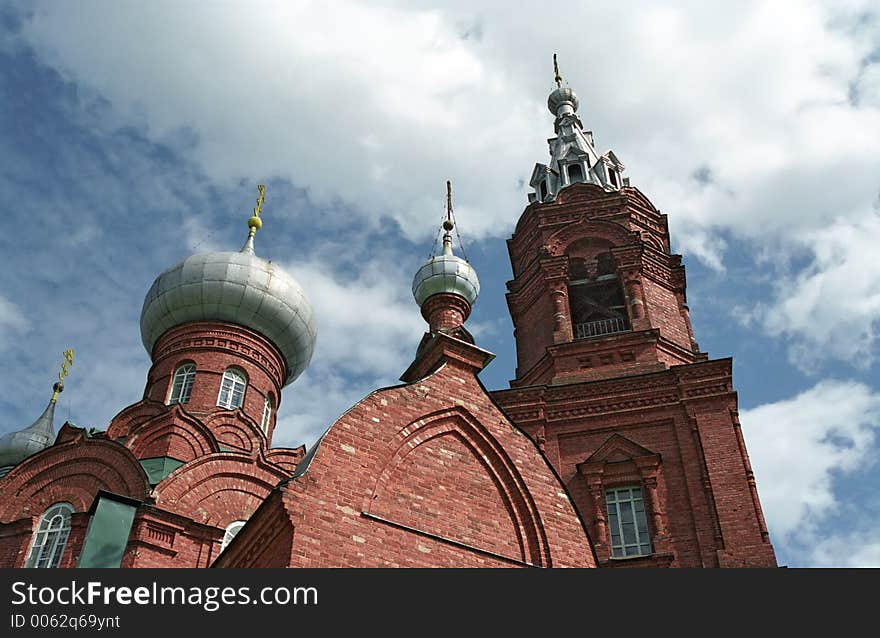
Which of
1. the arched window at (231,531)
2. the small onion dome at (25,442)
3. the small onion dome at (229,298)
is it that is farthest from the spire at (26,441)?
the arched window at (231,531)

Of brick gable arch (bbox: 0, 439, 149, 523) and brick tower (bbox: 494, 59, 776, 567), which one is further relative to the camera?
brick gable arch (bbox: 0, 439, 149, 523)

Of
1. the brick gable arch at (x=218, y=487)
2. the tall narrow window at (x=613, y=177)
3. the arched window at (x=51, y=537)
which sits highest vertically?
the tall narrow window at (x=613, y=177)

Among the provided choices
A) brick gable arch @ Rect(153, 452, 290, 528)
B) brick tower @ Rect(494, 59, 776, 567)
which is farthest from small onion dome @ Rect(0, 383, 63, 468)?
brick tower @ Rect(494, 59, 776, 567)

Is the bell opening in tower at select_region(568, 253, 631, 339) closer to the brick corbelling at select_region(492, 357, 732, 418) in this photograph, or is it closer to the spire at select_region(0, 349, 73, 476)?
the brick corbelling at select_region(492, 357, 732, 418)

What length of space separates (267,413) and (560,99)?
12549 millimetres

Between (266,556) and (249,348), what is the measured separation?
10351 mm

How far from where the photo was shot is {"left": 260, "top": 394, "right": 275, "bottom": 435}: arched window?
17323 mm

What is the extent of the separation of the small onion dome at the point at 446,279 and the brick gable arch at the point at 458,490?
11.2 ft

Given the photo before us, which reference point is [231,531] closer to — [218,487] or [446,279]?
[218,487]

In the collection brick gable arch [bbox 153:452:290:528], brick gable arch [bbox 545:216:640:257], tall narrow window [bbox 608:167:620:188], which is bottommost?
brick gable arch [bbox 153:452:290:528]

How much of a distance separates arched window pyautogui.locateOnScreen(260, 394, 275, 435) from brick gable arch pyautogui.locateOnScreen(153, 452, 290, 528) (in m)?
2.30

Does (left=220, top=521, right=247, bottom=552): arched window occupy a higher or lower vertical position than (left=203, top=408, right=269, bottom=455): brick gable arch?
lower

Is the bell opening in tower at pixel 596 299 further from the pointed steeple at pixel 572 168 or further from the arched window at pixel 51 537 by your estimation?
the arched window at pixel 51 537

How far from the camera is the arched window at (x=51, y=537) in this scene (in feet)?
43.0
